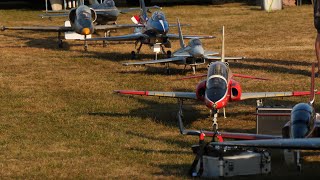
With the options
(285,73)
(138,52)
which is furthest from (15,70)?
(285,73)

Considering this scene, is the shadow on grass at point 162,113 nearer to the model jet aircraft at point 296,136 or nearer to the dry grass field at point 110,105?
the dry grass field at point 110,105

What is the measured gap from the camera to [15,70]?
70.4 feet

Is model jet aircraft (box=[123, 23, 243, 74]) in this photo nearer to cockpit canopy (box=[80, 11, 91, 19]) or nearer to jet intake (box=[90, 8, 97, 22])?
cockpit canopy (box=[80, 11, 91, 19])

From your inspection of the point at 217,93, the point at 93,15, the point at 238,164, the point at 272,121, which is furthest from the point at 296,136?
the point at 93,15

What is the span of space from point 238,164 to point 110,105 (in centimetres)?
613

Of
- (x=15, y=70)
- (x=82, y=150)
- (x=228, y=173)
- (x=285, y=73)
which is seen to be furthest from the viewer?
(x=15, y=70)

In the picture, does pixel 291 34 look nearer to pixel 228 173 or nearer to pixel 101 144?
pixel 101 144

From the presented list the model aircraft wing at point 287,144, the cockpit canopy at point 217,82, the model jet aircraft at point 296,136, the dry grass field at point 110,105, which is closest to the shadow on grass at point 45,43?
the dry grass field at point 110,105

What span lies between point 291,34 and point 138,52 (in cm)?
694

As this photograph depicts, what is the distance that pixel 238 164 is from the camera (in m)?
10.2

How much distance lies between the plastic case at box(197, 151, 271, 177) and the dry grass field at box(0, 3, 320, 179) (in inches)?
17.5

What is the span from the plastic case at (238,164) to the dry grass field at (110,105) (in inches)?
17.5

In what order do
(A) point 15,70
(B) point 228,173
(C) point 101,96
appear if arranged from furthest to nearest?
(A) point 15,70, (C) point 101,96, (B) point 228,173

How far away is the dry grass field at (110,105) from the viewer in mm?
11547
